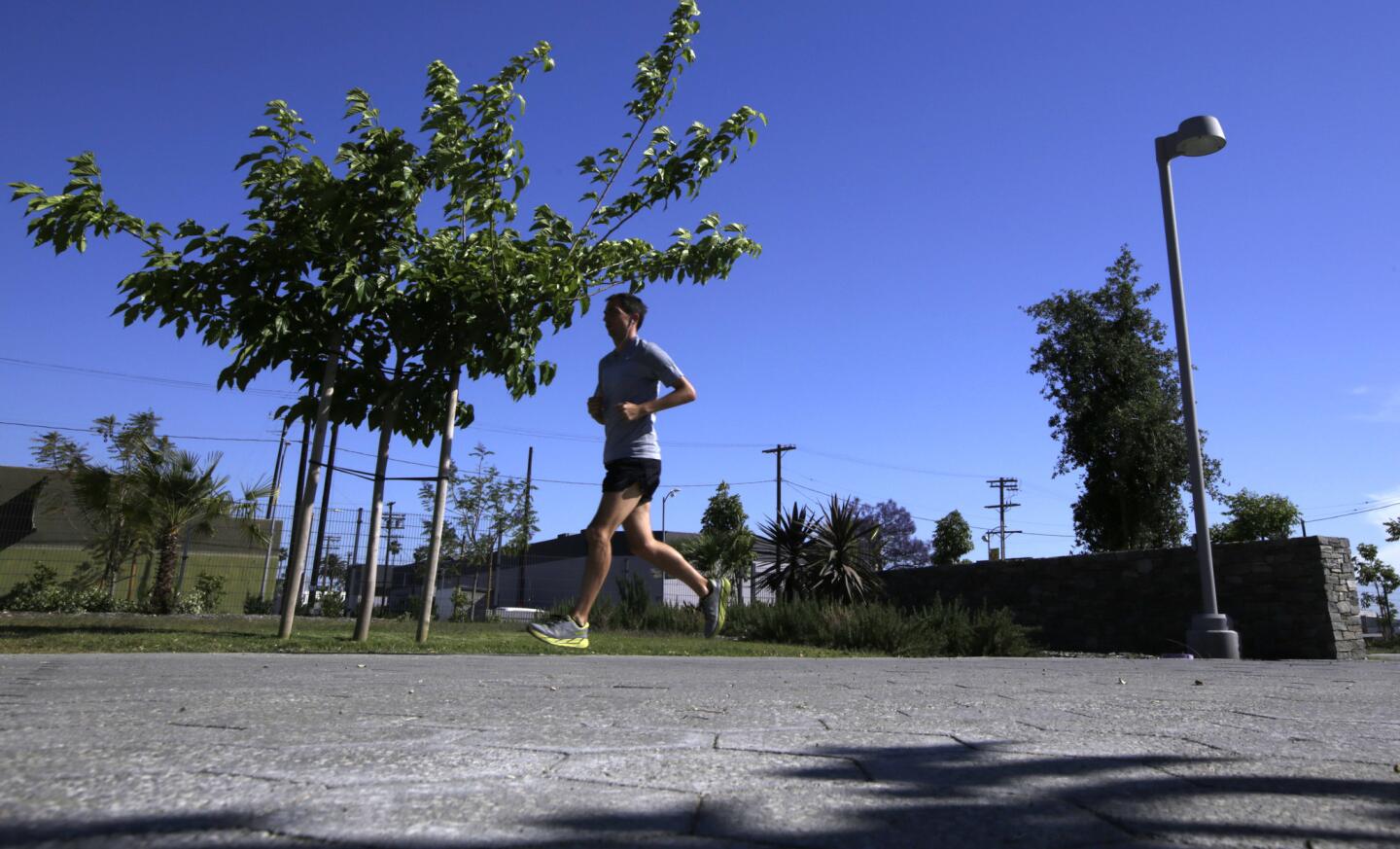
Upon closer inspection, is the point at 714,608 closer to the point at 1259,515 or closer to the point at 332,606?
the point at 332,606

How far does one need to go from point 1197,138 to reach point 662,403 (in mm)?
7689

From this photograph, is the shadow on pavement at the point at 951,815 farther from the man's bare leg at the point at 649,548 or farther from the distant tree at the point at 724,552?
Answer: the distant tree at the point at 724,552

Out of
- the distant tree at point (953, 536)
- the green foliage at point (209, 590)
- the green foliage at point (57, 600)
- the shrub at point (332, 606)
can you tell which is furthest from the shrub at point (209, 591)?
the distant tree at point (953, 536)

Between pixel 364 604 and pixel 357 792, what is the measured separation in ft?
19.3

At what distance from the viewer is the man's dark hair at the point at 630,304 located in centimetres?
565

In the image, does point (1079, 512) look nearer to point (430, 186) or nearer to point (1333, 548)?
point (1333, 548)

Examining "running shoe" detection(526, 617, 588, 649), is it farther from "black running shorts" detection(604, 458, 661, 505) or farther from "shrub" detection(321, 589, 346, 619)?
"shrub" detection(321, 589, 346, 619)

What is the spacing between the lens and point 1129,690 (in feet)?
11.9

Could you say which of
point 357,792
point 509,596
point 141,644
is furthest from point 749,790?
point 509,596

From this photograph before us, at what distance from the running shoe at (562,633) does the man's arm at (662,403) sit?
4.39 feet

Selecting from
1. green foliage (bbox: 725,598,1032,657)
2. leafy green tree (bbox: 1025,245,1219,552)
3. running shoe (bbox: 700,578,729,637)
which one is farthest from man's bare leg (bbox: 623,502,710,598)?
leafy green tree (bbox: 1025,245,1219,552)

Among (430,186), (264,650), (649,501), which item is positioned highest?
(430,186)

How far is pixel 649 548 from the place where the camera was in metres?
5.54

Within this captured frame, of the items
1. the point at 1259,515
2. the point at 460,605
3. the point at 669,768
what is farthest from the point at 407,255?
the point at 1259,515
